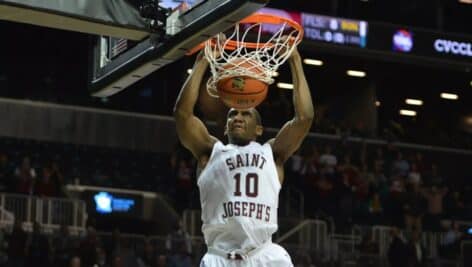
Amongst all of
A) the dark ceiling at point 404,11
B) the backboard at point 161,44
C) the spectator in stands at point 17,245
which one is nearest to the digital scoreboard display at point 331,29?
the dark ceiling at point 404,11

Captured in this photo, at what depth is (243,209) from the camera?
26.5 feet

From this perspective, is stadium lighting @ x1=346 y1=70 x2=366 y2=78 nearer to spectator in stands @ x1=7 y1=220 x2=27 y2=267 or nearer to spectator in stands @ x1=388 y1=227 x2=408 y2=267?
spectator in stands @ x1=388 y1=227 x2=408 y2=267

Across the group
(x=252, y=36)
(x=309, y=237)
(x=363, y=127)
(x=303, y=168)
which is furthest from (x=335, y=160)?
(x=252, y=36)

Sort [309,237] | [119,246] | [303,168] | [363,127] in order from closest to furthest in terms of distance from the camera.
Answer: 1. [119,246]
2. [309,237]
3. [303,168]
4. [363,127]

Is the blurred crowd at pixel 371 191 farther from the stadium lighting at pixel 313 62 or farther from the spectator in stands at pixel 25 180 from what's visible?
the spectator in stands at pixel 25 180

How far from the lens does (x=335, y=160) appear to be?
2441cm

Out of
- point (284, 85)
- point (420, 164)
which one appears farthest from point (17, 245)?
point (284, 85)

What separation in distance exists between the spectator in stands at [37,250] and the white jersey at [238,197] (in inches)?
389

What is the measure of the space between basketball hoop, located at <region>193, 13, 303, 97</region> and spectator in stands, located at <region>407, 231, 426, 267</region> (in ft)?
40.9

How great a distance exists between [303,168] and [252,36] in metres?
13.4

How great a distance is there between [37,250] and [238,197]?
10.2m

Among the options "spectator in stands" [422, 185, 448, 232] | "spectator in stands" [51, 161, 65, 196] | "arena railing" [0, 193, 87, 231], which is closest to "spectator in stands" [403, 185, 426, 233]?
"spectator in stands" [422, 185, 448, 232]

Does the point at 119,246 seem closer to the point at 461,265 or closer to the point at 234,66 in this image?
the point at 461,265

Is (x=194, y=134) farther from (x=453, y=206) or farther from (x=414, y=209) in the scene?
(x=453, y=206)
